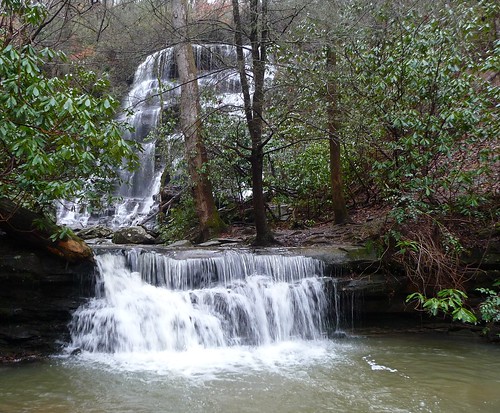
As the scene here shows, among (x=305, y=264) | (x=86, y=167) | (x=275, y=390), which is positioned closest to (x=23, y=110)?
(x=86, y=167)

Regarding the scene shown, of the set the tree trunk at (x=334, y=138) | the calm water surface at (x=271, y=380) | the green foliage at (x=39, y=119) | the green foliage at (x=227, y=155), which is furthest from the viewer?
the green foliage at (x=227, y=155)

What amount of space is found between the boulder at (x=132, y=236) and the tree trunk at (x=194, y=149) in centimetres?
167

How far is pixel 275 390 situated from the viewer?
505 cm

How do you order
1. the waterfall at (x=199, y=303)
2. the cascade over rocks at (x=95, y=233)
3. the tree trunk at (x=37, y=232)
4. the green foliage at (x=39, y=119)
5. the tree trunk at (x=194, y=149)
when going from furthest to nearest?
the cascade over rocks at (x=95, y=233) → the tree trunk at (x=194, y=149) → the waterfall at (x=199, y=303) → the tree trunk at (x=37, y=232) → the green foliage at (x=39, y=119)

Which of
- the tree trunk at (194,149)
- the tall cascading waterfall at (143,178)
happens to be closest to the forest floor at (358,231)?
the tree trunk at (194,149)

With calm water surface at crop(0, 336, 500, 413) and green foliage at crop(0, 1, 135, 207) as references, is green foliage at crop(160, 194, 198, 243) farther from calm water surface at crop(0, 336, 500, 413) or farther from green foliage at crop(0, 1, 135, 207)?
green foliage at crop(0, 1, 135, 207)

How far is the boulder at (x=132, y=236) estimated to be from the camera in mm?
11641

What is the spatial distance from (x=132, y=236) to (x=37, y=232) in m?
5.06

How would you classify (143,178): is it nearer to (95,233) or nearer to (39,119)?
(95,233)

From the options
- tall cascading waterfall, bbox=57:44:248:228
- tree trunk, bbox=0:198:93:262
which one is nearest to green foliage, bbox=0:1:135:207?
tree trunk, bbox=0:198:93:262

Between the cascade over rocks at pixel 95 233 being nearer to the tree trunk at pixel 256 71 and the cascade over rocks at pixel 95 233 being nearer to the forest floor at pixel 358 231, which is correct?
the forest floor at pixel 358 231

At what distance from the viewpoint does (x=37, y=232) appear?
6.77 m

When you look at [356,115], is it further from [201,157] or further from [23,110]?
[23,110]

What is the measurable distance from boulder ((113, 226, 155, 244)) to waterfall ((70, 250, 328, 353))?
12.7 ft
